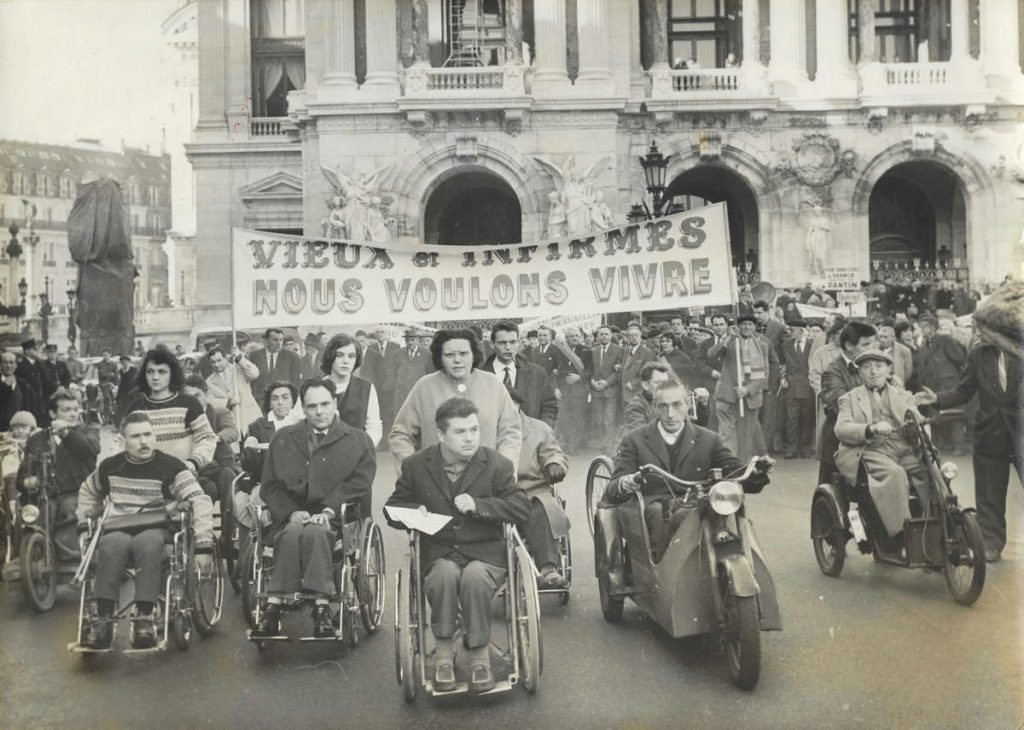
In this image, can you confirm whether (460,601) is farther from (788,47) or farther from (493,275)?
(788,47)

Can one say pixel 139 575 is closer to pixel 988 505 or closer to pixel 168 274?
pixel 168 274

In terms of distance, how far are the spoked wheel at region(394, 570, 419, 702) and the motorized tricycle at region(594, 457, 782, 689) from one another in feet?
3.55

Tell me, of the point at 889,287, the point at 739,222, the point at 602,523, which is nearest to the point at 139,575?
the point at 602,523

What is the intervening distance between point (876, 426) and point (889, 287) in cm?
107

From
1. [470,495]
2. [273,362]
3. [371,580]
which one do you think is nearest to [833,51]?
[470,495]

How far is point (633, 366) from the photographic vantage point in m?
5.04

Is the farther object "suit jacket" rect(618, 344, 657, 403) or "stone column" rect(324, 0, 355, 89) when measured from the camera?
"stone column" rect(324, 0, 355, 89)

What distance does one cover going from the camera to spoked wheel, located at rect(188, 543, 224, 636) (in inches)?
165

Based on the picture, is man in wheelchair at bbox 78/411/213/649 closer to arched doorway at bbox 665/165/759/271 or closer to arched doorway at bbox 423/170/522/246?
arched doorway at bbox 423/170/522/246

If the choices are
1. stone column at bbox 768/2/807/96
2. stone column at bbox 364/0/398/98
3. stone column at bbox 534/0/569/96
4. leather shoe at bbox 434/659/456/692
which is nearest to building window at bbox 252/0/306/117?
stone column at bbox 364/0/398/98

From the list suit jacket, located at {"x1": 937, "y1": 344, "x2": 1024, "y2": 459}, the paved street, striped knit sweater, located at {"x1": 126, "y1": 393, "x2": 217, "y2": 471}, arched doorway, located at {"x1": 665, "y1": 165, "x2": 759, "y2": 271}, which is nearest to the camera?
the paved street

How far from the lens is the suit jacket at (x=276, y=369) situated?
480 centimetres

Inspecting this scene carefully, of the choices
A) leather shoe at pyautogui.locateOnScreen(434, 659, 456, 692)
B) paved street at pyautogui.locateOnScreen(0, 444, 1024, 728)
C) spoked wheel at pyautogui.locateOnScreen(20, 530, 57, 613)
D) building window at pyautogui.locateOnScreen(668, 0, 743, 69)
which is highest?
building window at pyautogui.locateOnScreen(668, 0, 743, 69)

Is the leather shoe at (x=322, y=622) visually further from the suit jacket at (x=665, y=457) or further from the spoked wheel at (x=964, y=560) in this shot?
the spoked wheel at (x=964, y=560)
